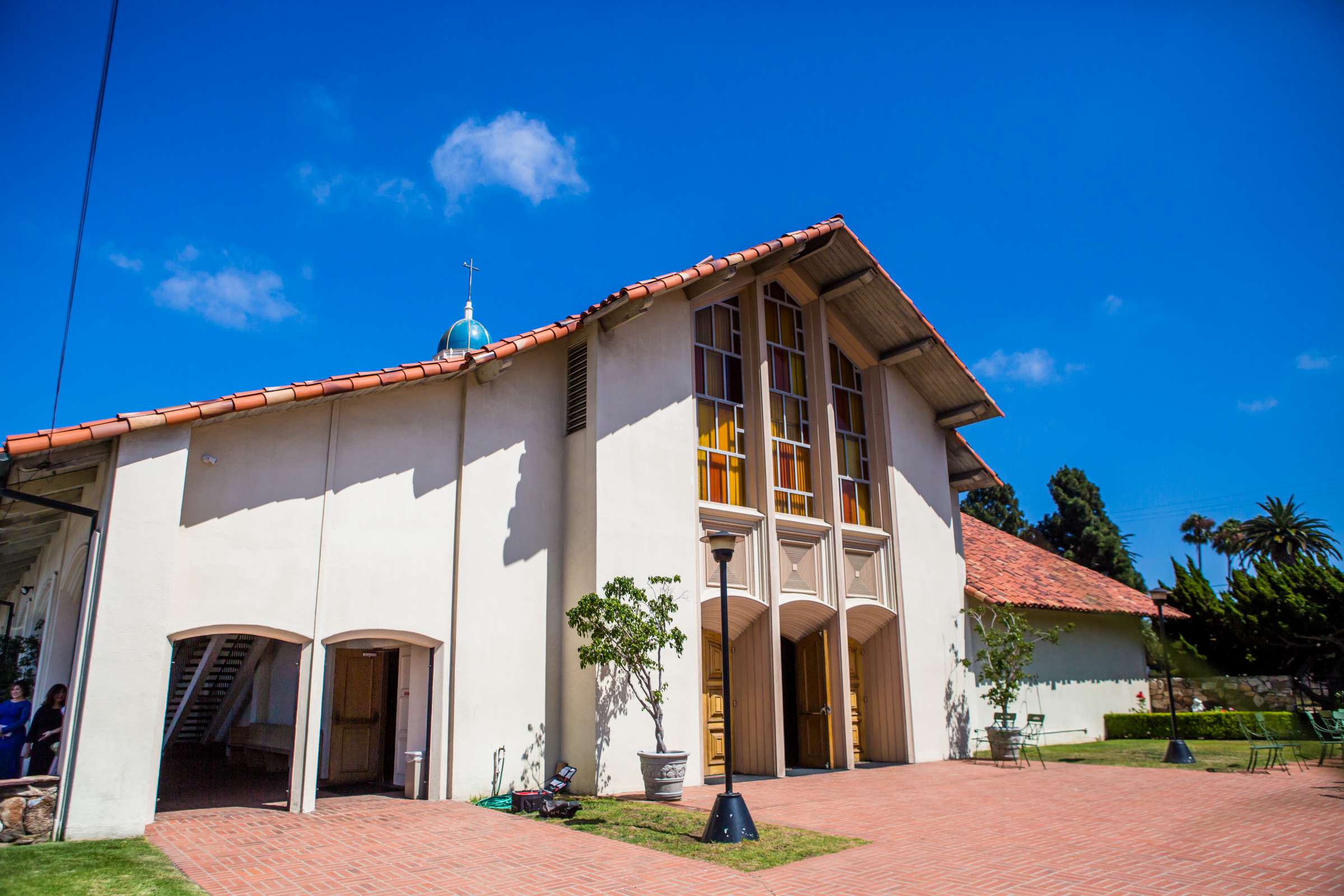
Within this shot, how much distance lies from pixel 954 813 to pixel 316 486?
9.50m

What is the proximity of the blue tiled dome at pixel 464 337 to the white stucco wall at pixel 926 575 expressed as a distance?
44.6 feet

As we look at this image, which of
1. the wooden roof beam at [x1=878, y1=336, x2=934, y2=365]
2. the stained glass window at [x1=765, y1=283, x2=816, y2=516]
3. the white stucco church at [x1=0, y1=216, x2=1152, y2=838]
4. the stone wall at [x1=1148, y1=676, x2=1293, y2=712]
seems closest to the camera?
the white stucco church at [x1=0, y1=216, x2=1152, y2=838]

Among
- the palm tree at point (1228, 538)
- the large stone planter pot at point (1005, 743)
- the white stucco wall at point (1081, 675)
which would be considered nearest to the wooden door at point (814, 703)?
the large stone planter pot at point (1005, 743)

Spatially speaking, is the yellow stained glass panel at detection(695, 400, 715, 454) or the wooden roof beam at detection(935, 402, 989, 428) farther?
the wooden roof beam at detection(935, 402, 989, 428)

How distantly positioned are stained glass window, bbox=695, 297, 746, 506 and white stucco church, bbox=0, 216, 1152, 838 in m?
0.06

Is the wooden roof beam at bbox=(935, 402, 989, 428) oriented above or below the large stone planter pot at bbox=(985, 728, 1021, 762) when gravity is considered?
above

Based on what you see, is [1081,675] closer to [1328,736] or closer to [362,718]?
[1328,736]

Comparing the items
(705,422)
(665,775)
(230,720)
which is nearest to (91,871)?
(665,775)

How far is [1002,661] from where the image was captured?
18156 mm

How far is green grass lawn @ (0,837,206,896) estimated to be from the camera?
7.05 metres

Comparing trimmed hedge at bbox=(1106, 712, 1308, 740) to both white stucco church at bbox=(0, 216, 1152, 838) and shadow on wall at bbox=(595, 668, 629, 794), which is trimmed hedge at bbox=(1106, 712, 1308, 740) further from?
shadow on wall at bbox=(595, 668, 629, 794)

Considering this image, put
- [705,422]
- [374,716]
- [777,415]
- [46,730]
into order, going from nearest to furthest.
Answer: [46,730]
[374,716]
[705,422]
[777,415]

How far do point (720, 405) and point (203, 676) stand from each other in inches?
500

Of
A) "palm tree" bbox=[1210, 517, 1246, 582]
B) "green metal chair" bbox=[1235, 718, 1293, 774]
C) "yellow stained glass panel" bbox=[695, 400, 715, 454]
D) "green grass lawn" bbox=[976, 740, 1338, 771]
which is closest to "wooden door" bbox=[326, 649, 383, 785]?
"yellow stained glass panel" bbox=[695, 400, 715, 454]
